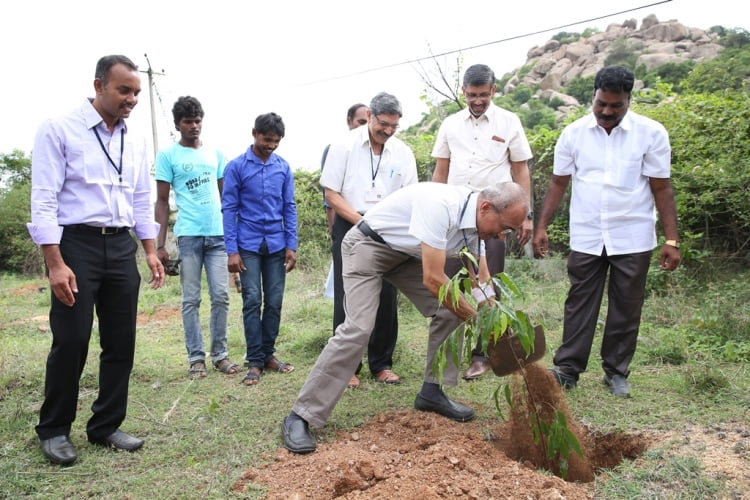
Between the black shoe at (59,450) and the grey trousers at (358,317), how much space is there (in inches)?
44.4

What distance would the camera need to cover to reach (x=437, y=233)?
303 centimetres

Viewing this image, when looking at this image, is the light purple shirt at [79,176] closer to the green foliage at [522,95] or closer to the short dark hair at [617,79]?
the short dark hair at [617,79]

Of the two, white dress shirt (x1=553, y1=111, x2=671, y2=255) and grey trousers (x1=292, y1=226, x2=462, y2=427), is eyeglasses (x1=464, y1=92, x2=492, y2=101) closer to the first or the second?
white dress shirt (x1=553, y1=111, x2=671, y2=255)

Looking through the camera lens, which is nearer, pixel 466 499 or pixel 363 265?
pixel 466 499

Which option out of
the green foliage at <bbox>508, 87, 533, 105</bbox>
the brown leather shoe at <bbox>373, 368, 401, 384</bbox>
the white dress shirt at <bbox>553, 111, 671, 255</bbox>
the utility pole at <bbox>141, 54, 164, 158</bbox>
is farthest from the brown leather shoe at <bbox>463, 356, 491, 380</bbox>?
the green foliage at <bbox>508, 87, 533, 105</bbox>

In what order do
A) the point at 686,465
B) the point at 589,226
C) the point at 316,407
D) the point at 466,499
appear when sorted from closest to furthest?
the point at 466,499 → the point at 686,465 → the point at 316,407 → the point at 589,226

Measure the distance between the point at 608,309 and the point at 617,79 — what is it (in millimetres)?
1454

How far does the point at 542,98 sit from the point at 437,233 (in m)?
45.7

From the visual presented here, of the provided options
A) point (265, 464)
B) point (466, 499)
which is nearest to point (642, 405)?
point (466, 499)

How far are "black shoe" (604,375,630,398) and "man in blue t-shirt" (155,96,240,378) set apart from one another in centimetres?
272

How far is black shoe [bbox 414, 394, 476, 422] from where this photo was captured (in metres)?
3.61

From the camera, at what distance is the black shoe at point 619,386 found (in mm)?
3883

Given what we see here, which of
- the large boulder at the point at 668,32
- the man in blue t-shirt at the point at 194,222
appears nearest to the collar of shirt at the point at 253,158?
the man in blue t-shirt at the point at 194,222

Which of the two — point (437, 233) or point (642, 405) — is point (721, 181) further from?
point (437, 233)
